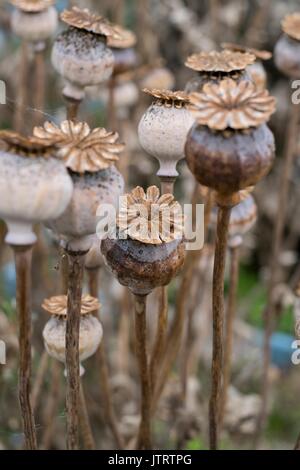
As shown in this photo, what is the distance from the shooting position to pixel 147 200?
0.77 m

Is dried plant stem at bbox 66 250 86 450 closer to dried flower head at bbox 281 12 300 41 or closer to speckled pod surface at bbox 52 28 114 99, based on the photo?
speckled pod surface at bbox 52 28 114 99

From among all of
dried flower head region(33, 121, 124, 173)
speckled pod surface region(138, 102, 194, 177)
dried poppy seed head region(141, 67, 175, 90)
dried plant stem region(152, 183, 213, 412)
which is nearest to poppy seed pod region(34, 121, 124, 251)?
dried flower head region(33, 121, 124, 173)

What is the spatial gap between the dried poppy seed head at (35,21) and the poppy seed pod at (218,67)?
29 cm

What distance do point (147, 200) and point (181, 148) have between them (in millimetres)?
95

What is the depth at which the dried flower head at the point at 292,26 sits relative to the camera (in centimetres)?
112

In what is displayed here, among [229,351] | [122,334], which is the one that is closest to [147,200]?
[229,351]

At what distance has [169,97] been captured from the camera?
0.82 metres

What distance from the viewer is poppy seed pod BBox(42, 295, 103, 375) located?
846 millimetres

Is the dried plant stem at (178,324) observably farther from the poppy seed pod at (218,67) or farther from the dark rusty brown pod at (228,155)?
the dark rusty brown pod at (228,155)

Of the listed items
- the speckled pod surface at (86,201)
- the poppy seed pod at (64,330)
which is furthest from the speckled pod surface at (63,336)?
the speckled pod surface at (86,201)

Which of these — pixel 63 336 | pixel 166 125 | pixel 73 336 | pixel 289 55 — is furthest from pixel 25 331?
pixel 289 55

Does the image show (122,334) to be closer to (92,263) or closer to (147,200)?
(92,263)

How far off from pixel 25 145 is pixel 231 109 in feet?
0.54

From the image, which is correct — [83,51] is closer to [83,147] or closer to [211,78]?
[211,78]
